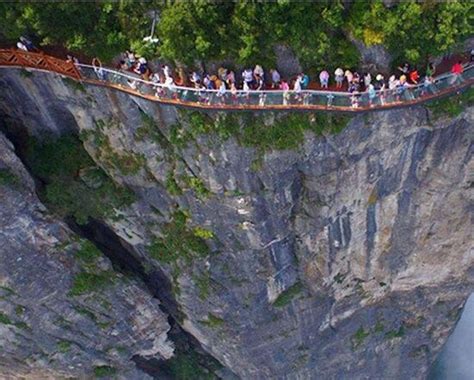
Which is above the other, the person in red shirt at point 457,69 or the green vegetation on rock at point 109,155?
the person in red shirt at point 457,69

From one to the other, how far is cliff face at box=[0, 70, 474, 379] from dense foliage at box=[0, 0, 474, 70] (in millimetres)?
2153

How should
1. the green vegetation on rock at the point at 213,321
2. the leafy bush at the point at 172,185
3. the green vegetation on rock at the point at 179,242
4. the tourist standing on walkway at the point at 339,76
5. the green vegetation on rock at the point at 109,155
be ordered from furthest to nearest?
the green vegetation on rock at the point at 213,321, the green vegetation on rock at the point at 179,242, the leafy bush at the point at 172,185, the green vegetation on rock at the point at 109,155, the tourist standing on walkway at the point at 339,76

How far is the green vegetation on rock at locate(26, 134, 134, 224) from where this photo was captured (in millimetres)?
21625

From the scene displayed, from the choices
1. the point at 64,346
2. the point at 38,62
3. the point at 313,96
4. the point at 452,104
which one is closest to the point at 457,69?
the point at 452,104

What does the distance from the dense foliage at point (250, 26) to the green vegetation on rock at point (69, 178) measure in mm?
5783

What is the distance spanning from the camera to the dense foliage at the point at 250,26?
15.0 metres

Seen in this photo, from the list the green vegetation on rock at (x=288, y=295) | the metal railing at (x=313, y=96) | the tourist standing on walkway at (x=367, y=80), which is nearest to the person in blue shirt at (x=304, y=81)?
the metal railing at (x=313, y=96)

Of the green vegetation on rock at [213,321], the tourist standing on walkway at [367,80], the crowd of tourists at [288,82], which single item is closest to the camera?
the tourist standing on walkway at [367,80]

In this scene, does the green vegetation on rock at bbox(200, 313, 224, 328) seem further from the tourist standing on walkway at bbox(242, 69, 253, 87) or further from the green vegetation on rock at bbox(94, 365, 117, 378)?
the tourist standing on walkway at bbox(242, 69, 253, 87)

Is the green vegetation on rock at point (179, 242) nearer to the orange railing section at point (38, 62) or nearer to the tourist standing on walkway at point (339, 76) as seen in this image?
the orange railing section at point (38, 62)

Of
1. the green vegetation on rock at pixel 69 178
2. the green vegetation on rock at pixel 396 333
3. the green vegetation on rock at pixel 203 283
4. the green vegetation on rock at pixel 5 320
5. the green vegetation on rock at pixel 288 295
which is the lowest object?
the green vegetation on rock at pixel 396 333

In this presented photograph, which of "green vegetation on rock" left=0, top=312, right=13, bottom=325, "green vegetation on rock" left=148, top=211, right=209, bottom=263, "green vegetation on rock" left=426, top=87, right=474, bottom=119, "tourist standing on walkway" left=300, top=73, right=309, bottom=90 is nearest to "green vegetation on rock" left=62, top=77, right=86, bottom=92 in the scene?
"green vegetation on rock" left=148, top=211, right=209, bottom=263

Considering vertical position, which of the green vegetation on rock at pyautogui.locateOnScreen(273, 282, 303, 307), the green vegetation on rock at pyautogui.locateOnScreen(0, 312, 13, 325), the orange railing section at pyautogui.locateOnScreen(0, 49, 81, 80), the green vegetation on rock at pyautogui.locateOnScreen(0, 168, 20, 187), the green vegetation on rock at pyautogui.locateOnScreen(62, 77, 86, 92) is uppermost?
the orange railing section at pyautogui.locateOnScreen(0, 49, 81, 80)

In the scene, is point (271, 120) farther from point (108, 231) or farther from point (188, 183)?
point (108, 231)
